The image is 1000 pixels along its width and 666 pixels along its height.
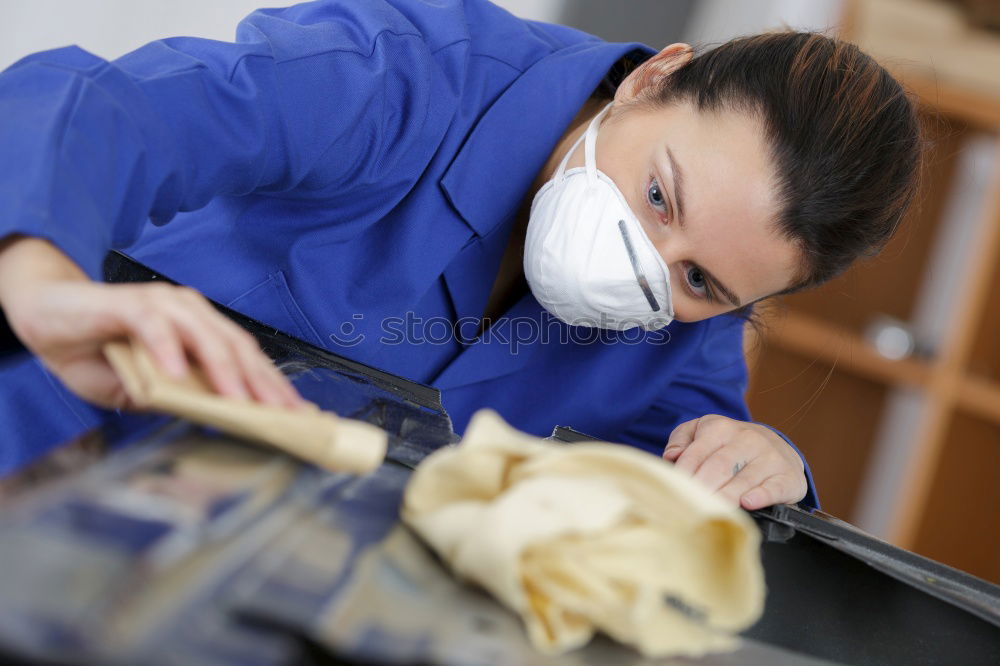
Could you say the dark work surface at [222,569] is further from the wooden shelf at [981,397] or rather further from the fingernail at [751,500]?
the wooden shelf at [981,397]

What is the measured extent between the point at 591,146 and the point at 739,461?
0.33 m

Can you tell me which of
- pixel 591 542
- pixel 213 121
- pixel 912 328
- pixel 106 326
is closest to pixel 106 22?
pixel 213 121

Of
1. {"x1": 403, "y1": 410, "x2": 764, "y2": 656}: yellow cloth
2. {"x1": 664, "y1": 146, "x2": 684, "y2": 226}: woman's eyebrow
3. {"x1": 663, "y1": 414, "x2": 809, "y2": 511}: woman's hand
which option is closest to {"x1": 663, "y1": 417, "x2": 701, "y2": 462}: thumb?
{"x1": 663, "y1": 414, "x2": 809, "y2": 511}: woman's hand

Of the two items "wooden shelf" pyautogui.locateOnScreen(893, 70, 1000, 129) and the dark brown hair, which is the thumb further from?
"wooden shelf" pyautogui.locateOnScreen(893, 70, 1000, 129)

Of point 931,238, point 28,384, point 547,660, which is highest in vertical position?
point 547,660

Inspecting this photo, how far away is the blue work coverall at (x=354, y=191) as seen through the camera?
0.58 metres

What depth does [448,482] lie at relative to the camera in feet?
1.57

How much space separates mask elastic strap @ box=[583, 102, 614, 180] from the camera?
3.01 feet

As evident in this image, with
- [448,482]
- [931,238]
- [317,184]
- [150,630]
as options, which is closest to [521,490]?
[448,482]

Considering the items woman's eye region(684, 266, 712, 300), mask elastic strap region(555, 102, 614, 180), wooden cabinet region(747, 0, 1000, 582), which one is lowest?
wooden cabinet region(747, 0, 1000, 582)

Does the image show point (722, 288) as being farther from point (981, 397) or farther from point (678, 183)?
point (981, 397)

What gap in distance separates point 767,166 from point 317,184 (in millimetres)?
383

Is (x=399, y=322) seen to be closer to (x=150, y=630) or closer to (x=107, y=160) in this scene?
(x=107, y=160)

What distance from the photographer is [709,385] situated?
1.20 meters
